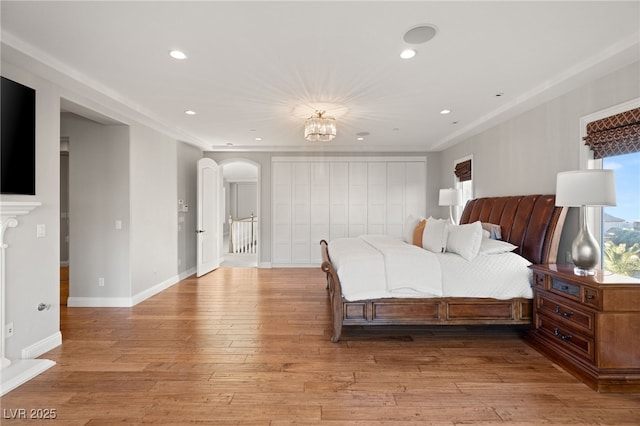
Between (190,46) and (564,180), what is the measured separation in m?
3.27

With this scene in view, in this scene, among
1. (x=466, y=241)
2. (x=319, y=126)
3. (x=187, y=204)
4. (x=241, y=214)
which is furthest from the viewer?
(x=241, y=214)

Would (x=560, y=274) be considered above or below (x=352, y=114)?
below

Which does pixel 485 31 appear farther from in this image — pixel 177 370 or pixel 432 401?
pixel 177 370

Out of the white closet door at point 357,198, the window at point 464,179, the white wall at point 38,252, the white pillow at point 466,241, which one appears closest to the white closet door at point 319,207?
the white closet door at point 357,198

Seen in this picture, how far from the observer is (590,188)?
248 centimetres

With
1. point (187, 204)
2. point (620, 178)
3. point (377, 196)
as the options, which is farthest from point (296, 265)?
point (620, 178)

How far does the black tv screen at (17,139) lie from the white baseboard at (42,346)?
52.9 inches

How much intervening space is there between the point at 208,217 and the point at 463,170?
4.88 meters

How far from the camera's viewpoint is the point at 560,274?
261cm

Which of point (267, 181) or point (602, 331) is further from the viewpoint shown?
point (267, 181)

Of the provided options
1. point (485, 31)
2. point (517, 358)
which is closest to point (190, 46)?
point (485, 31)

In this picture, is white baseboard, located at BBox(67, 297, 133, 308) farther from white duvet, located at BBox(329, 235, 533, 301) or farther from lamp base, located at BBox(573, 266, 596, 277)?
lamp base, located at BBox(573, 266, 596, 277)

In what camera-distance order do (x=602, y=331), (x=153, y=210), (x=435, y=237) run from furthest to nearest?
1. (x=153, y=210)
2. (x=435, y=237)
3. (x=602, y=331)

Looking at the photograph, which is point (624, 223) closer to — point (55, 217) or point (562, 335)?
point (562, 335)
